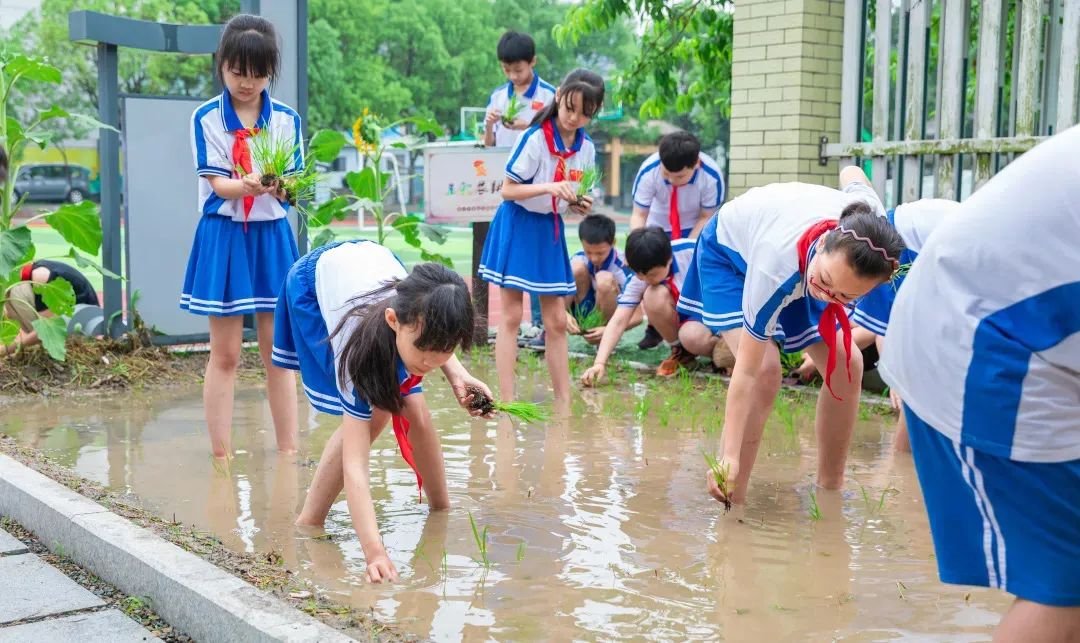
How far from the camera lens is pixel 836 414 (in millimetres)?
4355

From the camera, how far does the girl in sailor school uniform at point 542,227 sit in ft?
19.6

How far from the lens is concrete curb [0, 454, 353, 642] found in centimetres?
292

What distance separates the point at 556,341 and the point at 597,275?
2.09 meters

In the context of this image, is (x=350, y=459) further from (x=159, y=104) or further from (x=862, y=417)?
(x=159, y=104)

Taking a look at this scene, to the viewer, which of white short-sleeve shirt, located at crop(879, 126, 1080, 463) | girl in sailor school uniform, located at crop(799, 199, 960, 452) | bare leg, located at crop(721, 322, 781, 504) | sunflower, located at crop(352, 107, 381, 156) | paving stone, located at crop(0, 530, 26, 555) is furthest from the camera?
sunflower, located at crop(352, 107, 381, 156)

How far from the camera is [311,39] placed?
39062 mm

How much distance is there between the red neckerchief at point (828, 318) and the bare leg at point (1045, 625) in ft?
5.48

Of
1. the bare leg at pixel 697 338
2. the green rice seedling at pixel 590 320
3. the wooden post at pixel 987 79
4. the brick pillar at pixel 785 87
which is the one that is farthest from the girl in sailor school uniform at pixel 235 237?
the wooden post at pixel 987 79

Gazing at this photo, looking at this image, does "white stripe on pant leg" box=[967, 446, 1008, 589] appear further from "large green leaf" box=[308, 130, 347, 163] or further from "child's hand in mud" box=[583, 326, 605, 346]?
"child's hand in mud" box=[583, 326, 605, 346]

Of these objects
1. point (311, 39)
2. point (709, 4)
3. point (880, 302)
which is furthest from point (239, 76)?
point (311, 39)

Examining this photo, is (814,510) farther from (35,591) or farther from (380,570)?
(35,591)

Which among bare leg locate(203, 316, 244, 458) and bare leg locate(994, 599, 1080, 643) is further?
bare leg locate(203, 316, 244, 458)

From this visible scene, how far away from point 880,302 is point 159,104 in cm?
458

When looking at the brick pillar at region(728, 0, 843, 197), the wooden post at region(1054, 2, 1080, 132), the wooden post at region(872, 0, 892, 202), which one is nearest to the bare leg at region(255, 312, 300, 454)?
the brick pillar at region(728, 0, 843, 197)
